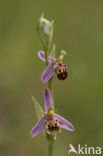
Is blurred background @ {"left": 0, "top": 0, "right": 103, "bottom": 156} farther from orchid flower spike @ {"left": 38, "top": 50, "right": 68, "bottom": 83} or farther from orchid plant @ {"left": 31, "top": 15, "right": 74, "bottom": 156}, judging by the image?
orchid flower spike @ {"left": 38, "top": 50, "right": 68, "bottom": 83}

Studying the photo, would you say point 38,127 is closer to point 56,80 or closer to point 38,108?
point 38,108

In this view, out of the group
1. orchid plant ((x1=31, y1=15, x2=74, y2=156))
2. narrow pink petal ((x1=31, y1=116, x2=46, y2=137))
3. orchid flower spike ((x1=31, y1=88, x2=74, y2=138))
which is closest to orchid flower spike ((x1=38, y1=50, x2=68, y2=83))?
orchid plant ((x1=31, y1=15, x2=74, y2=156))

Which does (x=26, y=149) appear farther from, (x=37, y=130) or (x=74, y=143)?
(x=37, y=130)

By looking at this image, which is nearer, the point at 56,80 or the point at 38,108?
the point at 38,108

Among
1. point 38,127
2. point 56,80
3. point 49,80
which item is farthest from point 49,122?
point 56,80

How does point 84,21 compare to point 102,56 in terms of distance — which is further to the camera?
point 84,21

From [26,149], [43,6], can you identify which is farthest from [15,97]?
[43,6]
